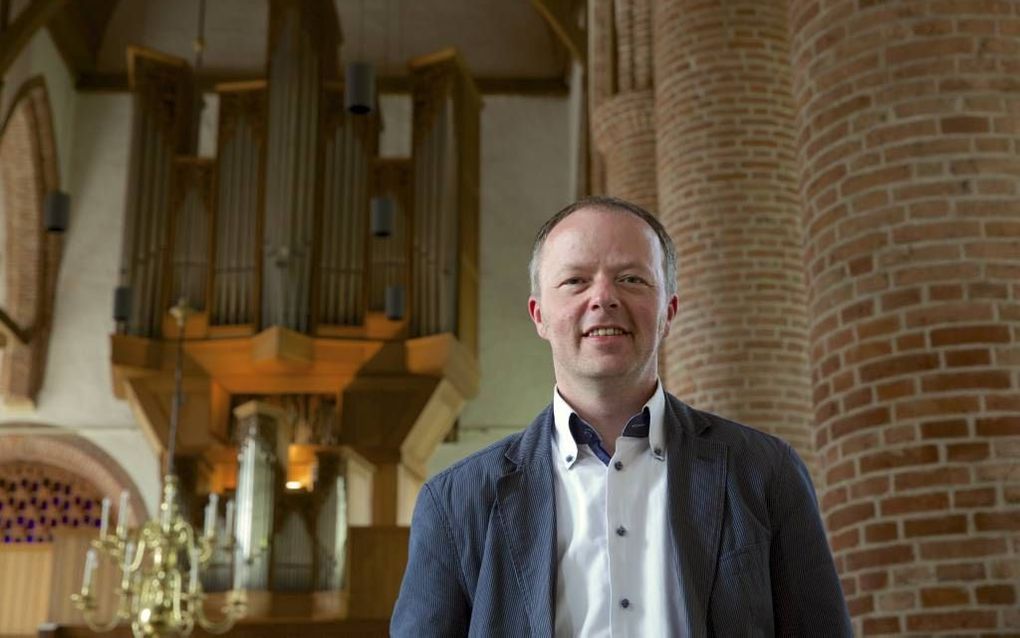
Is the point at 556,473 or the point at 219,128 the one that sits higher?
the point at 219,128

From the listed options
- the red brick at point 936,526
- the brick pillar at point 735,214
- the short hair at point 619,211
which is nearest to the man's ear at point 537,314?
→ the short hair at point 619,211

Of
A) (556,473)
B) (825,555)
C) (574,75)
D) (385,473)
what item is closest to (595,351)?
(556,473)

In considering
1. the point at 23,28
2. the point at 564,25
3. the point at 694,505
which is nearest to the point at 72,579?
the point at 23,28

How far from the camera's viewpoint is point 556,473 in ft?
6.12

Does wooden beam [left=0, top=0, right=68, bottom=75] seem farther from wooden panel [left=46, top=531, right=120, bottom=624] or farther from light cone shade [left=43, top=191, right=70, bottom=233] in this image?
wooden panel [left=46, top=531, right=120, bottom=624]

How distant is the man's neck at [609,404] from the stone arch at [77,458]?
14.0 metres

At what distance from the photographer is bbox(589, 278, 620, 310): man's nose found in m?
1.81

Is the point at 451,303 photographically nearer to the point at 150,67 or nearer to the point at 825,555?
the point at 150,67

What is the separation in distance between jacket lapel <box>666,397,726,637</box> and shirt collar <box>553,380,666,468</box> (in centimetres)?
1

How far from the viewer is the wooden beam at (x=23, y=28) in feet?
45.4

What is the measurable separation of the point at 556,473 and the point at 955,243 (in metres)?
2.70

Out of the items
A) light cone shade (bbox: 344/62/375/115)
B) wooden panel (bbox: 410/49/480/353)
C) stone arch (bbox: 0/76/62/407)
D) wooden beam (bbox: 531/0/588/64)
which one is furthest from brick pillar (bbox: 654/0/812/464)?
stone arch (bbox: 0/76/62/407)

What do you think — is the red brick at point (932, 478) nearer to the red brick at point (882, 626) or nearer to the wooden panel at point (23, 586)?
the red brick at point (882, 626)

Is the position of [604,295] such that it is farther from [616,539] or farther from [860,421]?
[860,421]
